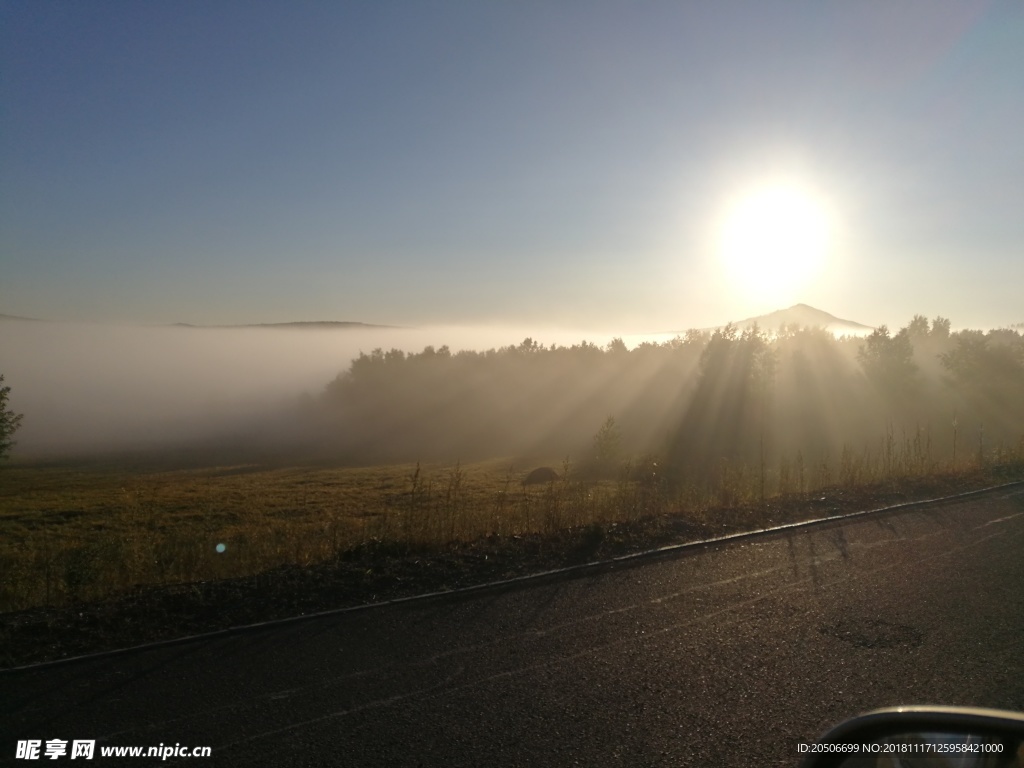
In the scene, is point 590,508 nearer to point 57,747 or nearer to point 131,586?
point 131,586

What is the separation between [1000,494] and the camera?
14.1m

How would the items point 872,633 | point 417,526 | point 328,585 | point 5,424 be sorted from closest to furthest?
1. point 872,633
2. point 328,585
3. point 417,526
4. point 5,424

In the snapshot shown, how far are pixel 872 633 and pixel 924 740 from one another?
176 inches

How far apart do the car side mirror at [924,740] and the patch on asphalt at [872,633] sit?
4.07 m

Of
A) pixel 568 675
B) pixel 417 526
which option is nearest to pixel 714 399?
pixel 417 526

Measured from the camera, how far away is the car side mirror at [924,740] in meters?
2.09

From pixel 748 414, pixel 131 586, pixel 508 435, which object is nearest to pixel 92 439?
pixel 508 435

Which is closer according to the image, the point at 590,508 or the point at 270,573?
the point at 270,573

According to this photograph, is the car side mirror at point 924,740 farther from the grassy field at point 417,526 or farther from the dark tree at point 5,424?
the dark tree at point 5,424

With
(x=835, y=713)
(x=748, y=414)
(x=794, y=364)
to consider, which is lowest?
(x=835, y=713)

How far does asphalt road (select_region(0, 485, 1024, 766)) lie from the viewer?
4.36 meters

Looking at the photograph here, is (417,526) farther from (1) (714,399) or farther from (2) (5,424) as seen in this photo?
(1) (714,399)

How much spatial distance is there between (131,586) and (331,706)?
4.88 metres

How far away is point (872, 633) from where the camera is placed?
20.2 feet
